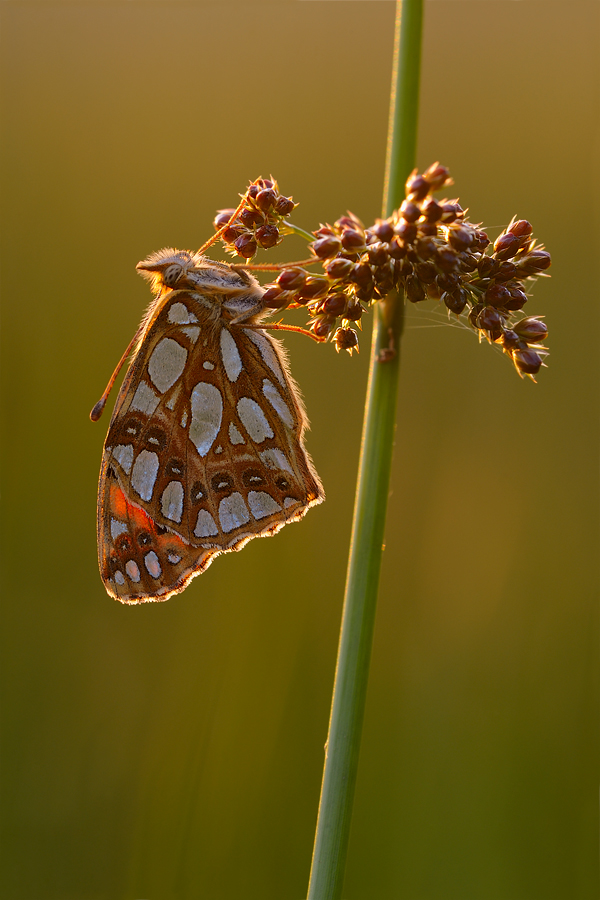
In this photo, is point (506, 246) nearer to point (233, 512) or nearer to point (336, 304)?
point (336, 304)

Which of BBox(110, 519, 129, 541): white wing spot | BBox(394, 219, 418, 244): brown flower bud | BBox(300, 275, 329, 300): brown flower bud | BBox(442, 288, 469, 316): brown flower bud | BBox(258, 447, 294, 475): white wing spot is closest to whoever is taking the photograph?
BBox(394, 219, 418, 244): brown flower bud

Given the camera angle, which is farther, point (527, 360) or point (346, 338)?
point (346, 338)

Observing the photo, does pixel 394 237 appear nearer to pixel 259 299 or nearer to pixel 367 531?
pixel 367 531

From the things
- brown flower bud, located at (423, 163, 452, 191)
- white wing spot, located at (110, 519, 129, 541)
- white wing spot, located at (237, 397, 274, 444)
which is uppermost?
brown flower bud, located at (423, 163, 452, 191)

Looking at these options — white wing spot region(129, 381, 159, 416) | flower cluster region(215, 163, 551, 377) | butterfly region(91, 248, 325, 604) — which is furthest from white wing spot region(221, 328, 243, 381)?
flower cluster region(215, 163, 551, 377)

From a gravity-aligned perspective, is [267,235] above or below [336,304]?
above

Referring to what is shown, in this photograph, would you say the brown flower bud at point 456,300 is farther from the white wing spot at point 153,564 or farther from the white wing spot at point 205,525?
the white wing spot at point 153,564

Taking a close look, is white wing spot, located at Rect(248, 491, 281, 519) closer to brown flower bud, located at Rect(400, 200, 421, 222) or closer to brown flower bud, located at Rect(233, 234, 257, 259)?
brown flower bud, located at Rect(233, 234, 257, 259)

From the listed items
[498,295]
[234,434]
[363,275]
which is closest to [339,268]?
[363,275]
